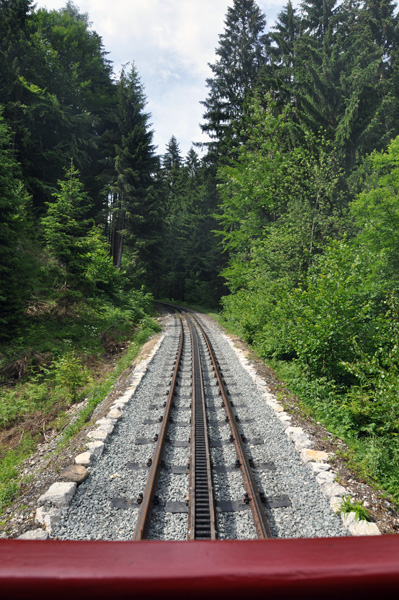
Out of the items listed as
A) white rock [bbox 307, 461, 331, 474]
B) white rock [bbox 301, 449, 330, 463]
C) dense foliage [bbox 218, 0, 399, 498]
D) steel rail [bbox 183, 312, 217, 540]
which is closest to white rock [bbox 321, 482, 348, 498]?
white rock [bbox 307, 461, 331, 474]

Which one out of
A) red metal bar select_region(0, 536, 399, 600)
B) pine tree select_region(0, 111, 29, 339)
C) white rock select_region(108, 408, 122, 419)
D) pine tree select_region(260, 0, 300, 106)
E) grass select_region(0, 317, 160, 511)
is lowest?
grass select_region(0, 317, 160, 511)

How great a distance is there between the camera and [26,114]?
24.2m

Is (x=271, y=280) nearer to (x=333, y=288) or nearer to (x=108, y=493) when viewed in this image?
(x=333, y=288)

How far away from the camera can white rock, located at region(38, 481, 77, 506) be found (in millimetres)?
4562

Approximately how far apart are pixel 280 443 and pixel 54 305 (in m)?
13.3

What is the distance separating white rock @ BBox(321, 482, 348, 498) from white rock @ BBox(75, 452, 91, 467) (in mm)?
4053

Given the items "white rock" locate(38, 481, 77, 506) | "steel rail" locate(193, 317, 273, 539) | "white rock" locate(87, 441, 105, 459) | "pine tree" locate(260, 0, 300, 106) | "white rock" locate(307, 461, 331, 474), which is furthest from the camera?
"pine tree" locate(260, 0, 300, 106)

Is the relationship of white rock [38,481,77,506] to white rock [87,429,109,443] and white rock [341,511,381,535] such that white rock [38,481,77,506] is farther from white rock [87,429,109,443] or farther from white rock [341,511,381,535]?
white rock [341,511,381,535]

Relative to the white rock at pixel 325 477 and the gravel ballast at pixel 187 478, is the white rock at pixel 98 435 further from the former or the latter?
the white rock at pixel 325 477

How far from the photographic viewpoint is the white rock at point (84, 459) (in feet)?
18.0

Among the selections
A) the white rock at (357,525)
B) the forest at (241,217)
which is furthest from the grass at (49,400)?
the white rock at (357,525)

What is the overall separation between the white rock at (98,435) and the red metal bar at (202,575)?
638 cm

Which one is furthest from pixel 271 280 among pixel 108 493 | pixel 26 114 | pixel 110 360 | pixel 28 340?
pixel 26 114

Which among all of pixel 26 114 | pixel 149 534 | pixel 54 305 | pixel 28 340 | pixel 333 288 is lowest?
pixel 149 534
